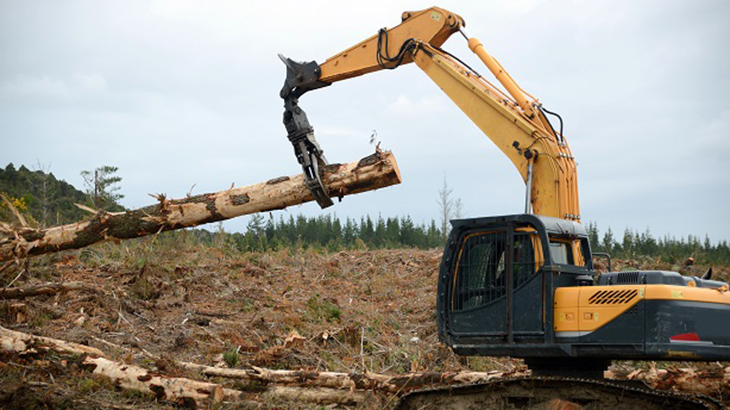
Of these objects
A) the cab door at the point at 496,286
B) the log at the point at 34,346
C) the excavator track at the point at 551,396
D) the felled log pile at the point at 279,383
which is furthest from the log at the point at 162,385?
the cab door at the point at 496,286

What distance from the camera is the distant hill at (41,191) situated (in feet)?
80.9

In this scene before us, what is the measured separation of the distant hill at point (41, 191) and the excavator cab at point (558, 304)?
60.9 ft

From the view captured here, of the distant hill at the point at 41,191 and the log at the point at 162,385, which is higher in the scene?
the distant hill at the point at 41,191

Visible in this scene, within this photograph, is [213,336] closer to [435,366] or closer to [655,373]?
[435,366]

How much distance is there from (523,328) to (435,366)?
3758 millimetres

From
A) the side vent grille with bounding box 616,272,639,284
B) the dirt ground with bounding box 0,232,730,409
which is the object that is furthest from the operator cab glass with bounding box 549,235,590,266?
the dirt ground with bounding box 0,232,730,409

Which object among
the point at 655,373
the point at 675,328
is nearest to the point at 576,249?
the point at 675,328

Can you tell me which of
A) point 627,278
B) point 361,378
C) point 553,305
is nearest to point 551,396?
point 553,305

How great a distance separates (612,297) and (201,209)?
5233mm

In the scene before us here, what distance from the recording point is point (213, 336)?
1016cm

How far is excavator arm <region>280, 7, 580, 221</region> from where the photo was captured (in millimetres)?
7723

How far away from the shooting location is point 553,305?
6.06 meters

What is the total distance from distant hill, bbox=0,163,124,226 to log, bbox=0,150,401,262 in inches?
536

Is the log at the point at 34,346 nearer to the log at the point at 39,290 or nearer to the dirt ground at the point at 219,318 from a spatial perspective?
the dirt ground at the point at 219,318
